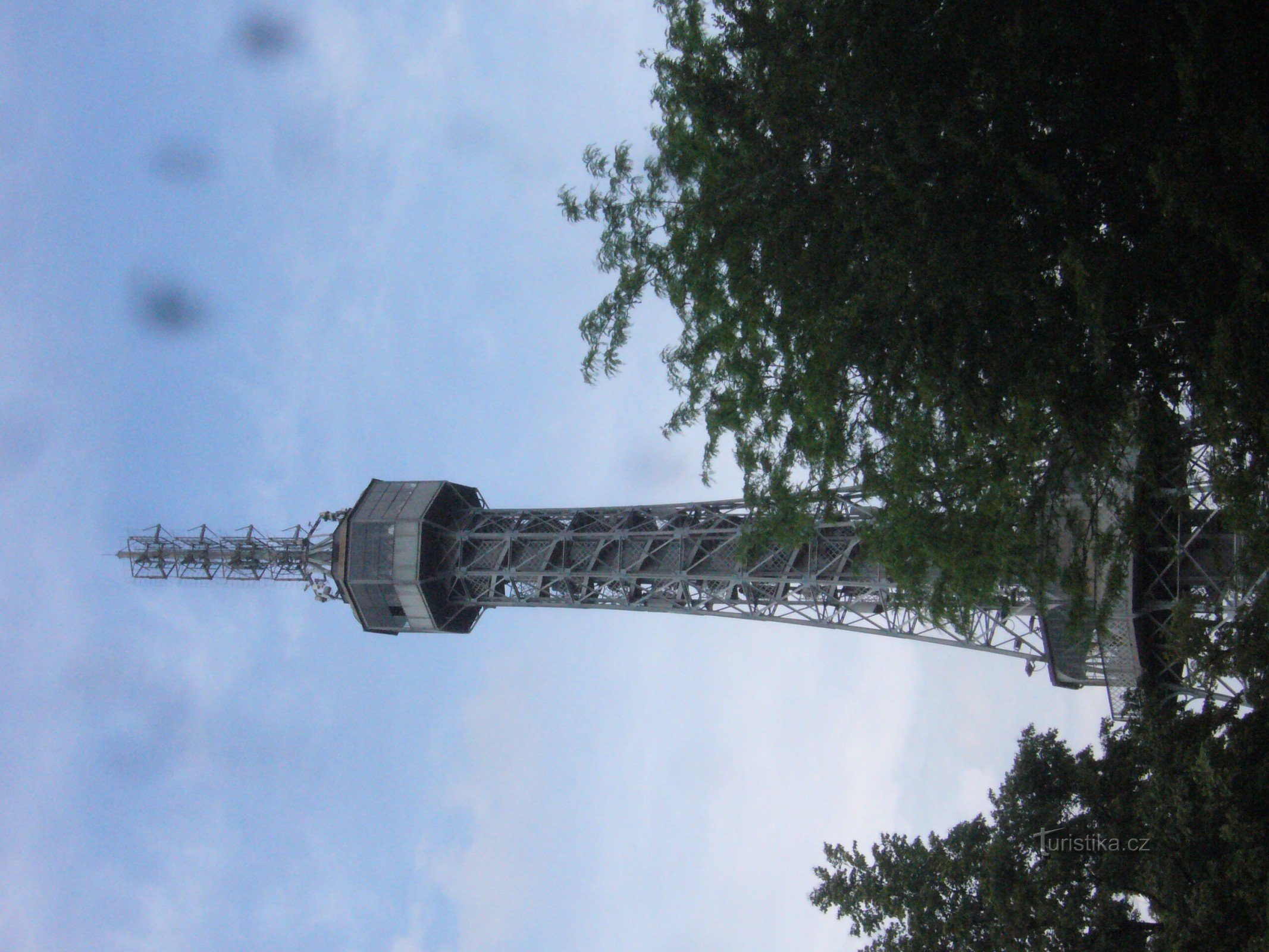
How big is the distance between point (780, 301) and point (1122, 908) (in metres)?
13.4

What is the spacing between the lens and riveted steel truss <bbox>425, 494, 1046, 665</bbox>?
30219 mm

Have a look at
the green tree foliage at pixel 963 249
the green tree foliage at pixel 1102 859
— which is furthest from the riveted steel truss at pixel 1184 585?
the green tree foliage at pixel 963 249

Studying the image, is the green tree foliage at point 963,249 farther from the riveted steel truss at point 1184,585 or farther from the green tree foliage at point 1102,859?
the green tree foliage at point 1102,859

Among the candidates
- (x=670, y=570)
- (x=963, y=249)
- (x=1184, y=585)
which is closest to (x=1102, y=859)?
(x=1184, y=585)

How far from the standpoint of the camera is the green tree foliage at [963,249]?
1213cm

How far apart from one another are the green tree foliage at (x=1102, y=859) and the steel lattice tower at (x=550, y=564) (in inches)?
259

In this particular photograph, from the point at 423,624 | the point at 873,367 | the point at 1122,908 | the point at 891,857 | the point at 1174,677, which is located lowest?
the point at 1122,908

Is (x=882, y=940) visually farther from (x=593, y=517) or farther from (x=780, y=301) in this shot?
A: (x=593, y=517)

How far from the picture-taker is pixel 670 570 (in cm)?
3534

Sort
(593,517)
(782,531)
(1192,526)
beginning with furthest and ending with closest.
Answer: (593,517), (1192,526), (782,531)

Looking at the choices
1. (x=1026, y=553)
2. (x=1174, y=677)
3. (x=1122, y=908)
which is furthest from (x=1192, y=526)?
(x=1026, y=553)

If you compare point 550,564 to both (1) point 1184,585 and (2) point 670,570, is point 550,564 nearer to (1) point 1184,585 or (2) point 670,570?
(2) point 670,570

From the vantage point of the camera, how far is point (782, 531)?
16562 millimetres

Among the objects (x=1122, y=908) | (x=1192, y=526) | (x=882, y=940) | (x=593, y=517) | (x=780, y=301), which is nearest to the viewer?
(x=780, y=301)
